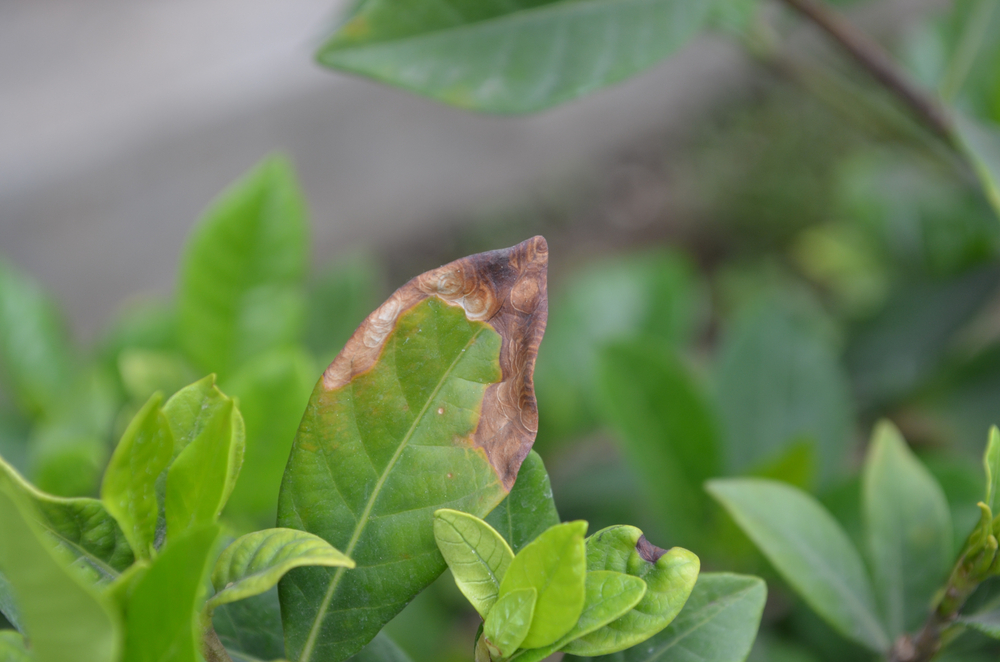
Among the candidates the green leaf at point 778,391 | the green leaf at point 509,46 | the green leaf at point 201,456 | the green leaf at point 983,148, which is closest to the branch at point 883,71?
the green leaf at point 983,148

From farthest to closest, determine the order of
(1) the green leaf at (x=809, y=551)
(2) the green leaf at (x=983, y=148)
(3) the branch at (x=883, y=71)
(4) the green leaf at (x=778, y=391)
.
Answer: (4) the green leaf at (x=778, y=391) < (3) the branch at (x=883, y=71) < (2) the green leaf at (x=983, y=148) < (1) the green leaf at (x=809, y=551)

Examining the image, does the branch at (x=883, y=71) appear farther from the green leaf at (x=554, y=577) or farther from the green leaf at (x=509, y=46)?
the green leaf at (x=554, y=577)

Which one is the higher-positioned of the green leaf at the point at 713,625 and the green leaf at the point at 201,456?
the green leaf at the point at 201,456

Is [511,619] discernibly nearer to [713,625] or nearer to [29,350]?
[713,625]

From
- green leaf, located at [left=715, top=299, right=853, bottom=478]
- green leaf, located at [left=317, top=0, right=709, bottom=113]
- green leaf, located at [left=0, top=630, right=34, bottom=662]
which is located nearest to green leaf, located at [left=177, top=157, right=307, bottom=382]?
green leaf, located at [left=317, top=0, right=709, bottom=113]

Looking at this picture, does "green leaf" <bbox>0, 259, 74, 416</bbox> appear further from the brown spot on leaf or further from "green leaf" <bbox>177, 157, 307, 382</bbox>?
the brown spot on leaf

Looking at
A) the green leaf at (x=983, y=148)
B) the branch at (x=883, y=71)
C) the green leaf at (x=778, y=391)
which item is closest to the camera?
the green leaf at (x=983, y=148)

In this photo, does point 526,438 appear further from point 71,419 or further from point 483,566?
point 71,419
